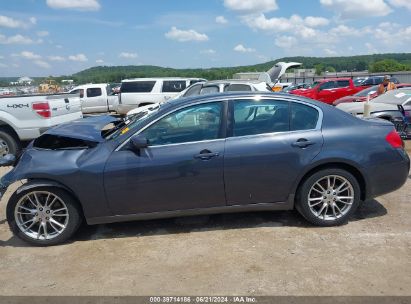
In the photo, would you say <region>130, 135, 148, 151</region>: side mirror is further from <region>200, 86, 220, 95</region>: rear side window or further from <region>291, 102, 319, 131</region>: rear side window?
<region>200, 86, 220, 95</region>: rear side window

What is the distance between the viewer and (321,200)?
165 inches

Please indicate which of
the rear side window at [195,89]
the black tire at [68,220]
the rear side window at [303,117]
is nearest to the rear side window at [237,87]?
the rear side window at [195,89]

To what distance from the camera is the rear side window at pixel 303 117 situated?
13.7 feet

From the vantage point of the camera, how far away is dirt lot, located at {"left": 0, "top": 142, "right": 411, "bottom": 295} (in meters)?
3.18

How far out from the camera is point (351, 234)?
13.3 ft

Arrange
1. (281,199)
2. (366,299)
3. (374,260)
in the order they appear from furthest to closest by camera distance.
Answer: (281,199) → (374,260) → (366,299)

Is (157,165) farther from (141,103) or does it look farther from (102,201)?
(141,103)

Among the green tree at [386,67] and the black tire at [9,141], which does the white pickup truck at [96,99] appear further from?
the green tree at [386,67]

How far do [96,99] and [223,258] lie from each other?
780 inches

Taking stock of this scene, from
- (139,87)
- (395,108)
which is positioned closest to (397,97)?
(395,108)

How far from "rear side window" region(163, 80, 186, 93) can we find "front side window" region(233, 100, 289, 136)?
42.3ft

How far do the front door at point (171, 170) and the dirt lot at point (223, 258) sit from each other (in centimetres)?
44

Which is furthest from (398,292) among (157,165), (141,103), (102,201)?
(141,103)

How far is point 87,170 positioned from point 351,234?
295cm
